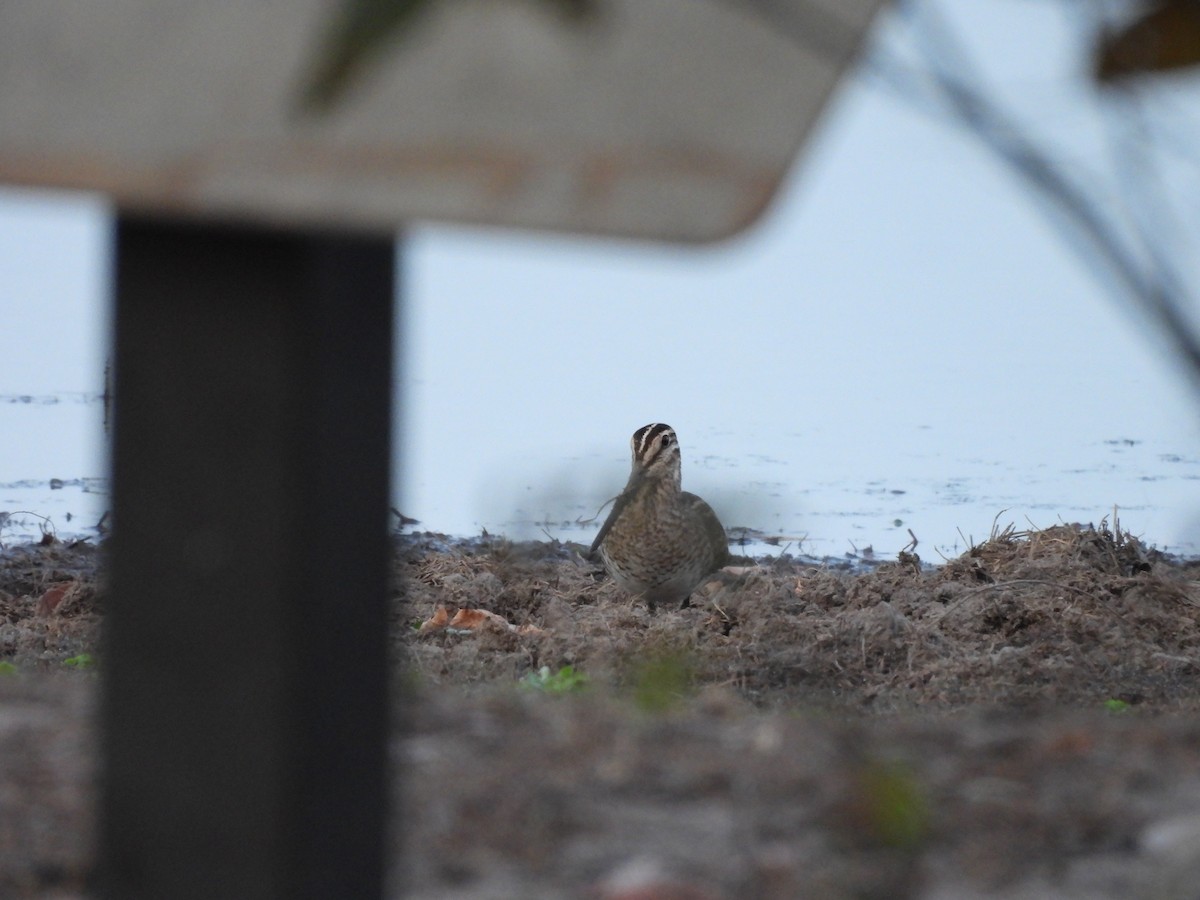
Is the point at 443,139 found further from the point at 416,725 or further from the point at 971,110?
the point at 416,725

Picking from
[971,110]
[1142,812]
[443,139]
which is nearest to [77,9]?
[443,139]

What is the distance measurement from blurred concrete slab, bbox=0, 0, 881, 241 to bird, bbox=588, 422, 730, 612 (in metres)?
6.60

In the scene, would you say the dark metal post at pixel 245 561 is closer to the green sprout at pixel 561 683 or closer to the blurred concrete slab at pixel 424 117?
the blurred concrete slab at pixel 424 117

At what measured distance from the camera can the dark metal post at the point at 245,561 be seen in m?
1.67

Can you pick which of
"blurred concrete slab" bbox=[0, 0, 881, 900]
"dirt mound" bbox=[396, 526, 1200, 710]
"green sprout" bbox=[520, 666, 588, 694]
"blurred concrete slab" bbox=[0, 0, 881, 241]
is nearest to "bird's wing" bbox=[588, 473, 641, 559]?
"dirt mound" bbox=[396, 526, 1200, 710]

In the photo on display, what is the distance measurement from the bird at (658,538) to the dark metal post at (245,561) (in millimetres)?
6282

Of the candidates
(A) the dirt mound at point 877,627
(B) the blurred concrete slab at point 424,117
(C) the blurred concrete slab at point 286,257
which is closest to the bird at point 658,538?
(A) the dirt mound at point 877,627

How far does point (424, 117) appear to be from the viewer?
139cm

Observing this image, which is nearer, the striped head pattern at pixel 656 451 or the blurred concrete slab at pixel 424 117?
the blurred concrete slab at pixel 424 117

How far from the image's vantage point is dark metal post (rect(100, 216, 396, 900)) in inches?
65.7

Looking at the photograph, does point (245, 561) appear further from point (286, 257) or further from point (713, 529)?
point (713, 529)

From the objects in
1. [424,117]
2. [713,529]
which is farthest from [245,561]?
[713,529]

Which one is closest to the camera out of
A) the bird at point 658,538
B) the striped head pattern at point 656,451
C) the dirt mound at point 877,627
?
the dirt mound at point 877,627

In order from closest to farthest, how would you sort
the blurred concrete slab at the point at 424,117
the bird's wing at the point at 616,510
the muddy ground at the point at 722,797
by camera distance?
1. the blurred concrete slab at the point at 424,117
2. the muddy ground at the point at 722,797
3. the bird's wing at the point at 616,510
